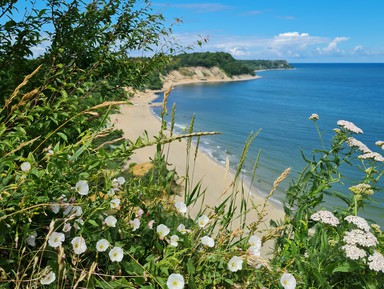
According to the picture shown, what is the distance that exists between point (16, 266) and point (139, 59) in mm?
2872

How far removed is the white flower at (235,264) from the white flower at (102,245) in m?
0.67

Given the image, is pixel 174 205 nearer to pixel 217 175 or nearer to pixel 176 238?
pixel 176 238

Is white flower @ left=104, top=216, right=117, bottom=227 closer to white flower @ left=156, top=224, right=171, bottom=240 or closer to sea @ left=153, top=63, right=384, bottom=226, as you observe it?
white flower @ left=156, top=224, right=171, bottom=240

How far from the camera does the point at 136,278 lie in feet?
5.63

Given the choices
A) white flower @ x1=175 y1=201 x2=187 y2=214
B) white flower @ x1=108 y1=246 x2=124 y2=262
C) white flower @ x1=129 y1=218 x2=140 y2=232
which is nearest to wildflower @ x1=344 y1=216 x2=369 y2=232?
white flower @ x1=175 y1=201 x2=187 y2=214

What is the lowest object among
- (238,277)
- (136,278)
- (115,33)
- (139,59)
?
(238,277)

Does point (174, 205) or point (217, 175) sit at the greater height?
point (174, 205)

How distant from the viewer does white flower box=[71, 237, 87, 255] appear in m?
1.61

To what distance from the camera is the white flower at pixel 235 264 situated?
186 centimetres

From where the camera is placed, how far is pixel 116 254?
1.71 meters

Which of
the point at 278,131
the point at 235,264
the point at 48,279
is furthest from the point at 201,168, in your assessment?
the point at 48,279

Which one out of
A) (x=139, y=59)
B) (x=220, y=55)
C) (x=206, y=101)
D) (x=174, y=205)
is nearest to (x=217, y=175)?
(x=139, y=59)

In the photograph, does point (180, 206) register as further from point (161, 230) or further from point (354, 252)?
point (354, 252)

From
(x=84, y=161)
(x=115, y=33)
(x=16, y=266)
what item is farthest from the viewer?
(x=115, y=33)
